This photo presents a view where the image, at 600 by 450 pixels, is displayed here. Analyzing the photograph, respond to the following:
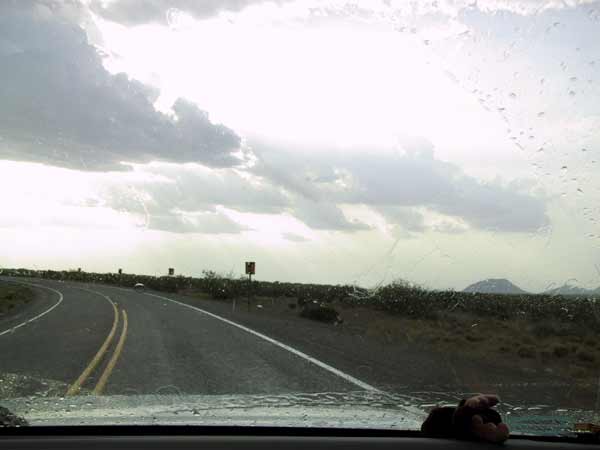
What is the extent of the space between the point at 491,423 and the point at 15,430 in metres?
2.69

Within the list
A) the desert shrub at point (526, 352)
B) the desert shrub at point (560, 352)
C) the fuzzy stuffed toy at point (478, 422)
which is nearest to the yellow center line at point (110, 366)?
the fuzzy stuffed toy at point (478, 422)

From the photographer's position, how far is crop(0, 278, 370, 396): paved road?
10.2 m

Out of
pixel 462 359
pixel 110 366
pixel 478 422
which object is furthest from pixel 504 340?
pixel 478 422

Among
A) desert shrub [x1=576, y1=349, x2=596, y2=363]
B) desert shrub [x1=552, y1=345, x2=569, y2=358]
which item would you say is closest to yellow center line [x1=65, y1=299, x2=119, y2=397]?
desert shrub [x1=552, y1=345, x2=569, y2=358]

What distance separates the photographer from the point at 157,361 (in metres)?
13.2

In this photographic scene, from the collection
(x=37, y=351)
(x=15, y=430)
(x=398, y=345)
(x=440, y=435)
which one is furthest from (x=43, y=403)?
(x=398, y=345)

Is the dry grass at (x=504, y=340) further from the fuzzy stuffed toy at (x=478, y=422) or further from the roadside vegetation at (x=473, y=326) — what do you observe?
the fuzzy stuffed toy at (x=478, y=422)

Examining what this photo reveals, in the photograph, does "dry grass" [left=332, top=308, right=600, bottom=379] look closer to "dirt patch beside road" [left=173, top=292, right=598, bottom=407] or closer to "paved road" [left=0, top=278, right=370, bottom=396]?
"dirt patch beside road" [left=173, top=292, right=598, bottom=407]

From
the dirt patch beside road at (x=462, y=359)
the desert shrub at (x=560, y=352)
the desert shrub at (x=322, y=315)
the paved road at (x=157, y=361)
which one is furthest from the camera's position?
the desert shrub at (x=322, y=315)

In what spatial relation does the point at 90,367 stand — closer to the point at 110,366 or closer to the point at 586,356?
the point at 110,366

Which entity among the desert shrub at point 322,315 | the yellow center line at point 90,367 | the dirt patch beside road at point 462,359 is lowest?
the yellow center line at point 90,367

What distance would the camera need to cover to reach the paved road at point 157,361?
1016 centimetres

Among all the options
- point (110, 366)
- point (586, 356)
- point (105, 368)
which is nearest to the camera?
point (105, 368)

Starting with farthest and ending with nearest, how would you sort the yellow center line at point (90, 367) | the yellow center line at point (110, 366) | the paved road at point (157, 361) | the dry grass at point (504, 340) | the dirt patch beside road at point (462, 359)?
the dry grass at point (504, 340) → the dirt patch beside road at point (462, 359) → the paved road at point (157, 361) → the yellow center line at point (110, 366) → the yellow center line at point (90, 367)
